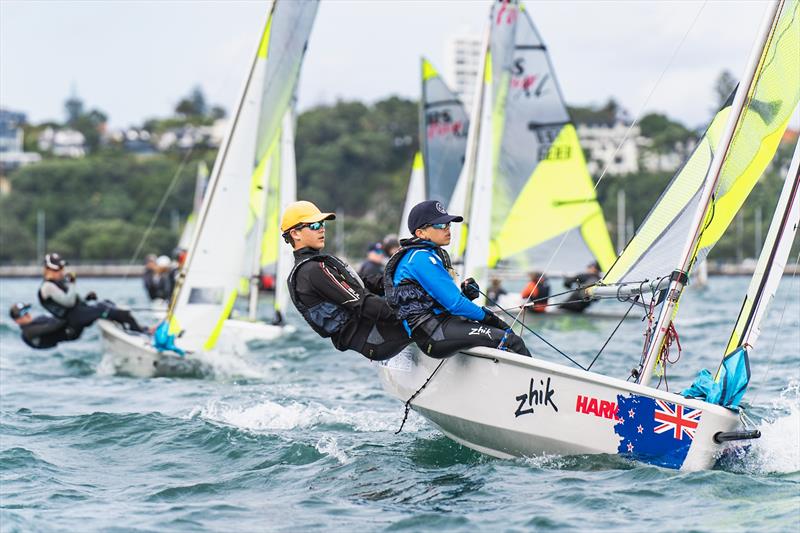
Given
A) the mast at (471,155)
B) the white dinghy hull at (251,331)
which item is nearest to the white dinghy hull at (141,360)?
the white dinghy hull at (251,331)

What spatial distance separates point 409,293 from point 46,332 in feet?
20.0

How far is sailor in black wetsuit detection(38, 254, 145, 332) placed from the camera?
1073cm

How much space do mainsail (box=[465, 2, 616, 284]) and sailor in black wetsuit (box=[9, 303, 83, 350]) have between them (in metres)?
Answer: 6.35

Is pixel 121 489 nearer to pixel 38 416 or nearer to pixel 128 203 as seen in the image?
pixel 38 416

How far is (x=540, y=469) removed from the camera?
5.59m

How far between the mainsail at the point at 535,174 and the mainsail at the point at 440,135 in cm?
151

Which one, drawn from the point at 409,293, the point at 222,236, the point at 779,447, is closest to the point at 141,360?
the point at 222,236

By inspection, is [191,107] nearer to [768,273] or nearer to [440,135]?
[440,135]

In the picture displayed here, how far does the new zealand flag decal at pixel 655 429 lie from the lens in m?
5.34

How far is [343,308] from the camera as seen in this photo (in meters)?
5.95

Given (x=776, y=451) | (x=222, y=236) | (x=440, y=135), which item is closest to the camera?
(x=776, y=451)

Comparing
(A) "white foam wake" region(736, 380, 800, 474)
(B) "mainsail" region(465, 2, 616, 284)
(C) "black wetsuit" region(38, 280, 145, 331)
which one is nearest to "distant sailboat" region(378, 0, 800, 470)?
(A) "white foam wake" region(736, 380, 800, 474)

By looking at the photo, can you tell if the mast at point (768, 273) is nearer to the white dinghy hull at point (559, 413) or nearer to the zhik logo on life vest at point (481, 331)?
the white dinghy hull at point (559, 413)

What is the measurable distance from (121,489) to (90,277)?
64.6 meters
